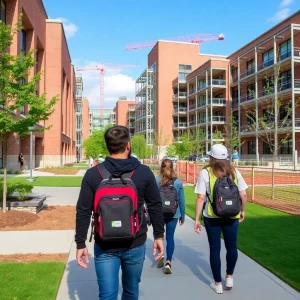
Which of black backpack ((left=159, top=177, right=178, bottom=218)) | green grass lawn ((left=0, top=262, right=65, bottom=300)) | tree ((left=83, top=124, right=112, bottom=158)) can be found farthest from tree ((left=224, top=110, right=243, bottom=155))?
green grass lawn ((left=0, top=262, right=65, bottom=300))

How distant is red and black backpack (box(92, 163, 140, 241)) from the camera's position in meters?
2.61

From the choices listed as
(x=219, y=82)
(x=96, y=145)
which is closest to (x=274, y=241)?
(x=219, y=82)

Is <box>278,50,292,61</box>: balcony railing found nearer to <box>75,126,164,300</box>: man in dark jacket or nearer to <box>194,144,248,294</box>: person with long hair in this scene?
<box>194,144,248,294</box>: person with long hair

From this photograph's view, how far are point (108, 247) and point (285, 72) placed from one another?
43.4 meters

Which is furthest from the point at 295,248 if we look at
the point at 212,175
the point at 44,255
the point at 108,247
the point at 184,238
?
the point at 108,247

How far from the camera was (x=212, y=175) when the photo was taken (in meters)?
4.25

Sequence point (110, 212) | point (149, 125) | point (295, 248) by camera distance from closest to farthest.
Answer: point (110, 212), point (295, 248), point (149, 125)

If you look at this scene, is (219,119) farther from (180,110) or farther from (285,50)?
(285,50)

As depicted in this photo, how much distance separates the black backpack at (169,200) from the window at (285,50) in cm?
3884

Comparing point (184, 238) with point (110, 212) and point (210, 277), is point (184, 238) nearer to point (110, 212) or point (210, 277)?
point (210, 277)

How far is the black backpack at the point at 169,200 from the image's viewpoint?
201 inches

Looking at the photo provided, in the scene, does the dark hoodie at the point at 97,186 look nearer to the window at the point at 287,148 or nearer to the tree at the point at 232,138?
the tree at the point at 232,138

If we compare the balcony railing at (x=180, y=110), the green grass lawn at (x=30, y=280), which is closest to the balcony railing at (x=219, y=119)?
the balcony railing at (x=180, y=110)

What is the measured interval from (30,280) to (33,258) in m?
1.18
